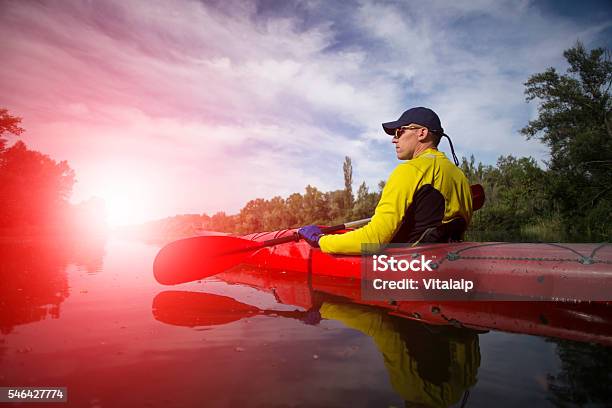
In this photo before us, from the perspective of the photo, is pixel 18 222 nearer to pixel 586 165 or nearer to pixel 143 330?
pixel 143 330

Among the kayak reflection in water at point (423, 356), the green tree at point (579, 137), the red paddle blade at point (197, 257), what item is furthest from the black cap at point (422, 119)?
the green tree at point (579, 137)

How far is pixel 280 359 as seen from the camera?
1.92 metres

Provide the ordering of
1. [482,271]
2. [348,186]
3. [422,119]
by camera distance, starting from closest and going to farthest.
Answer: [482,271], [422,119], [348,186]

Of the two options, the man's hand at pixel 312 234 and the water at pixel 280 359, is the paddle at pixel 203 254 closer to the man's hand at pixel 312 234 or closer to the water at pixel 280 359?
the man's hand at pixel 312 234

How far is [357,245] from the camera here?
3342mm

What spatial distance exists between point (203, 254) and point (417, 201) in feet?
8.87

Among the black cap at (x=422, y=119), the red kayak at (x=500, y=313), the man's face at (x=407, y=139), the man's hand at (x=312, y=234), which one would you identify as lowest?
the red kayak at (x=500, y=313)

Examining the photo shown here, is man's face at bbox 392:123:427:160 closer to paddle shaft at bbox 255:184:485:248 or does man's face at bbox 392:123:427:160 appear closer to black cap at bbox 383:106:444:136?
black cap at bbox 383:106:444:136

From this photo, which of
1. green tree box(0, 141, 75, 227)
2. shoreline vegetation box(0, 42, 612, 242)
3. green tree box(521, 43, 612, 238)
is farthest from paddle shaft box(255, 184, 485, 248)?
green tree box(0, 141, 75, 227)

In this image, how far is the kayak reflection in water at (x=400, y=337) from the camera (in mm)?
1547

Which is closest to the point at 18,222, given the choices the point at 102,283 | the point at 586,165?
the point at 102,283

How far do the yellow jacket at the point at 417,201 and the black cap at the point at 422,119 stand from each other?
30 centimetres

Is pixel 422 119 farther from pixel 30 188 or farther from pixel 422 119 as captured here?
pixel 30 188

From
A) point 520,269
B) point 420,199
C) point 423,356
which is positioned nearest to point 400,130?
point 420,199
